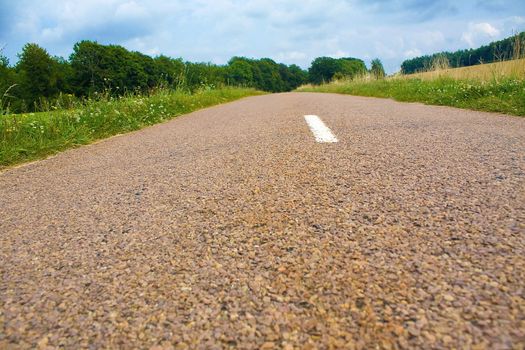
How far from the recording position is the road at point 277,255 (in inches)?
40.1

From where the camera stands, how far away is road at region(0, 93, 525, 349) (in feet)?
3.34

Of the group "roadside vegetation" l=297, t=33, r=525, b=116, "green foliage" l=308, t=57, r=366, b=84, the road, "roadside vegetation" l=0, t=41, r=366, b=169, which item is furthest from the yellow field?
"green foliage" l=308, t=57, r=366, b=84

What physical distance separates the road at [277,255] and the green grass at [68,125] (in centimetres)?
153

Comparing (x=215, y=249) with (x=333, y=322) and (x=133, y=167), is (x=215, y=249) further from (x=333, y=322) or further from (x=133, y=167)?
(x=133, y=167)

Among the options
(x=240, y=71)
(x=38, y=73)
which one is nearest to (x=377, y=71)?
(x=38, y=73)

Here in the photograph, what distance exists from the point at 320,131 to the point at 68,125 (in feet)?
12.4

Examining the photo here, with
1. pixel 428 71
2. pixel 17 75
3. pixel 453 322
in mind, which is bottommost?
pixel 453 322

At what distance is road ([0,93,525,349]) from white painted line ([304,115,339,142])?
0.85 meters

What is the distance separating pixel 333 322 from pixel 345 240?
500 mm

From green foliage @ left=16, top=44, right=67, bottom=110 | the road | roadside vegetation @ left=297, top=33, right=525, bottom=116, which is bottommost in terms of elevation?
the road

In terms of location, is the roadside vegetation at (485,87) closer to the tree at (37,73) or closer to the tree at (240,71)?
the tree at (37,73)

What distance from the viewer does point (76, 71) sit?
47.5 meters

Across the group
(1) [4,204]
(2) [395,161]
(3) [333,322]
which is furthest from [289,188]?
(1) [4,204]

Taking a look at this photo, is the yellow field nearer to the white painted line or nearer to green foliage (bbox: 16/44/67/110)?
the white painted line
